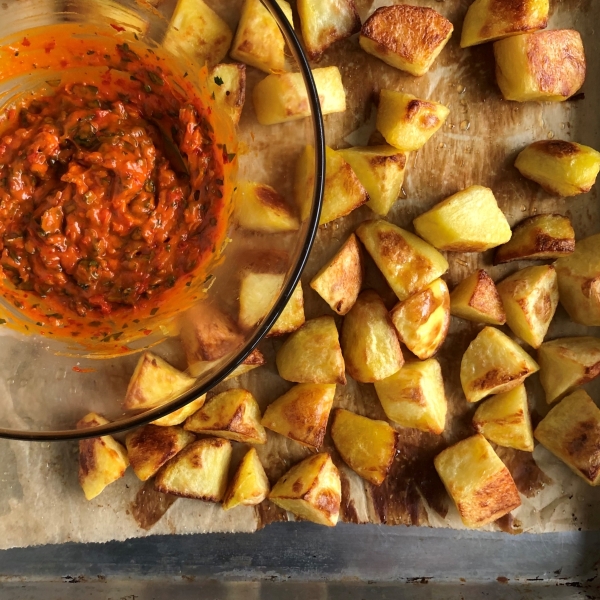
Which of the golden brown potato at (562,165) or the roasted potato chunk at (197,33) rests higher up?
the roasted potato chunk at (197,33)

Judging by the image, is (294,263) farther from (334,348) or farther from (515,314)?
(515,314)

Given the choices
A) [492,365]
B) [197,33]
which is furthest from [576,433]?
[197,33]

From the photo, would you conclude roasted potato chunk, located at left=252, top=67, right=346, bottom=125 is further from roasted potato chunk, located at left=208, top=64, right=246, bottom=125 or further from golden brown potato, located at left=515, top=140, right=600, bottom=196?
golden brown potato, located at left=515, top=140, right=600, bottom=196

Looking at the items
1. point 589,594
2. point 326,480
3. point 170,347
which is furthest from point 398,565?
point 170,347

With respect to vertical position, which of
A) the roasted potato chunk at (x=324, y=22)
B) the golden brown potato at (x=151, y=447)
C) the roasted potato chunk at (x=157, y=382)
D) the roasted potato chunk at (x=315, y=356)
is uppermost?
the roasted potato chunk at (x=324, y=22)

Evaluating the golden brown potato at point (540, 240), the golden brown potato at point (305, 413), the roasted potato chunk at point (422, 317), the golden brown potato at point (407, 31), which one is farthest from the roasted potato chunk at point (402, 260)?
the golden brown potato at point (407, 31)

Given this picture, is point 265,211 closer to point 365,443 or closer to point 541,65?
point 365,443

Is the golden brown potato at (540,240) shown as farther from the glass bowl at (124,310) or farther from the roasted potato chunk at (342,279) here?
the glass bowl at (124,310)
